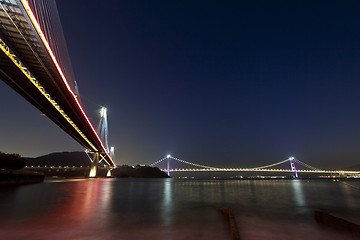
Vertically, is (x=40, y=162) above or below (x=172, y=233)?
above

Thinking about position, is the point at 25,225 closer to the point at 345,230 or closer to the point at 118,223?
the point at 118,223

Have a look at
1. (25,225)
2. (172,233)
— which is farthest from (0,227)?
(172,233)

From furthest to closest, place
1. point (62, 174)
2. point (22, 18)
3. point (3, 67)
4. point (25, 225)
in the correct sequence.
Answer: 1. point (62, 174)
2. point (3, 67)
3. point (22, 18)
4. point (25, 225)

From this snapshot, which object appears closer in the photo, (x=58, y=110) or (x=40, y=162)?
(x=58, y=110)

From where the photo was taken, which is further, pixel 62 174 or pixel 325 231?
pixel 62 174

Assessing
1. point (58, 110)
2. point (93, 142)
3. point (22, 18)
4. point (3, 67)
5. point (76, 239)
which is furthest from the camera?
point (93, 142)

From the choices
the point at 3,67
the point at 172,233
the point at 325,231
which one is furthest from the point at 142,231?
the point at 3,67

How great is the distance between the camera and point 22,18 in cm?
1143

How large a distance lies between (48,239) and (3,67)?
18.5 m

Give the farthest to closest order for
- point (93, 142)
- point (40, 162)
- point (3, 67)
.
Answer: point (40, 162) → point (93, 142) → point (3, 67)

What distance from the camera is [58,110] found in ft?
83.3

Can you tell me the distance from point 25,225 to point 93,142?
4080 cm

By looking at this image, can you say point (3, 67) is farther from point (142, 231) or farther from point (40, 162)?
point (40, 162)

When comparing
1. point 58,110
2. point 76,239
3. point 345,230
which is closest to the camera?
point 76,239
